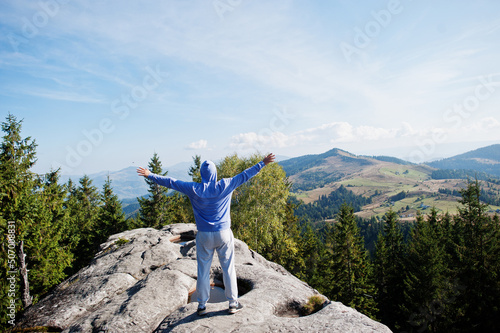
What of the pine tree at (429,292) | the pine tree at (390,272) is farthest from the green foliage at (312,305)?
the pine tree at (390,272)

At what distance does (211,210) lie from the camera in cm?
750

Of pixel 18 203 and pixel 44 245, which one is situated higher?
pixel 18 203

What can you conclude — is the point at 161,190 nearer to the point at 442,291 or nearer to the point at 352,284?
the point at 352,284


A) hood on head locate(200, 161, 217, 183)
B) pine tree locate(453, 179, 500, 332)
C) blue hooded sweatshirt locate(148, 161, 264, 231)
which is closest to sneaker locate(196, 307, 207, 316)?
blue hooded sweatshirt locate(148, 161, 264, 231)

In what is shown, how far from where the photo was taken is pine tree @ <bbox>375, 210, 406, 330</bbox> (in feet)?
138

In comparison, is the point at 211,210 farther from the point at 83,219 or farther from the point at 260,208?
the point at 83,219

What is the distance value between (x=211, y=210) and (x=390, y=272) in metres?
48.1

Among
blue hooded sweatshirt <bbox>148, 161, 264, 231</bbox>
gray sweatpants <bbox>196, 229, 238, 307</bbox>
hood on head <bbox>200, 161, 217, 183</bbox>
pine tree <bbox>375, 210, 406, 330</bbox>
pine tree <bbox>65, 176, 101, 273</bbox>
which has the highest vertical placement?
hood on head <bbox>200, 161, 217, 183</bbox>

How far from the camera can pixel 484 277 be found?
100 feet

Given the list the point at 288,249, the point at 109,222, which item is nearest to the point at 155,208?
the point at 109,222

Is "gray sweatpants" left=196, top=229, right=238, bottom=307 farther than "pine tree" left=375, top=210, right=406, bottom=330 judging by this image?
No

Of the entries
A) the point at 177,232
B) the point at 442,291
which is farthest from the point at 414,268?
the point at 177,232

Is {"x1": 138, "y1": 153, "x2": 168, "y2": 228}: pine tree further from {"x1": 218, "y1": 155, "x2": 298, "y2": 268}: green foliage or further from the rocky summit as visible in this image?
the rocky summit

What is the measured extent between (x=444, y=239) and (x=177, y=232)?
45814mm
